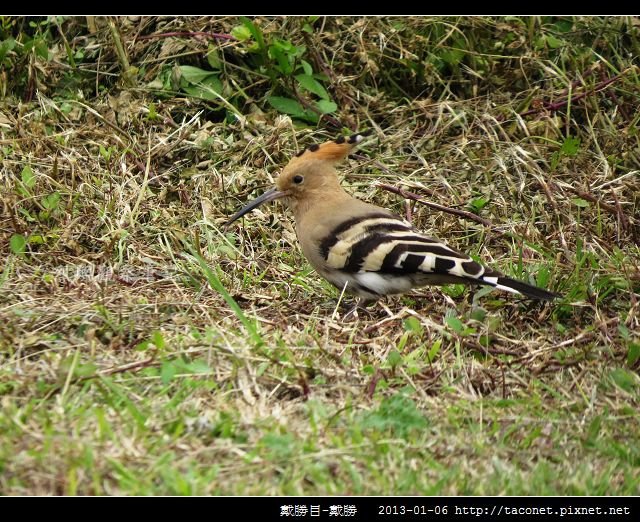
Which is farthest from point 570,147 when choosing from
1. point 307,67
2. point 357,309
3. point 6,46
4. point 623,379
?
point 6,46

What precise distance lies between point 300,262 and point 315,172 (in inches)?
16.5

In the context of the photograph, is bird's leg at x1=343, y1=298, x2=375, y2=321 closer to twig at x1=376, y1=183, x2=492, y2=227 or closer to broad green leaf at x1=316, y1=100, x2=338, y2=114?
twig at x1=376, y1=183, x2=492, y2=227

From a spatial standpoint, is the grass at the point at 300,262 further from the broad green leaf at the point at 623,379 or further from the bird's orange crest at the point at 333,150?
the bird's orange crest at the point at 333,150

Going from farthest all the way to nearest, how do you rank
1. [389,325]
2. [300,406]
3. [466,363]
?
[389,325]
[466,363]
[300,406]

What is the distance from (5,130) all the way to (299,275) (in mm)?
1735

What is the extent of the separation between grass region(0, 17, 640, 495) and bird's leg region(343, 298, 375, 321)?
68 mm

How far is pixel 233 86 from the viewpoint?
5484mm

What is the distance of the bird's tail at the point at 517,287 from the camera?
3.82 m

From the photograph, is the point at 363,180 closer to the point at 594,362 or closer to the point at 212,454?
the point at 594,362

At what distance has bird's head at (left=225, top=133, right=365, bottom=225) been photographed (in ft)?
14.7

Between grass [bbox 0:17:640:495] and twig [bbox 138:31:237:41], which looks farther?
twig [bbox 138:31:237:41]

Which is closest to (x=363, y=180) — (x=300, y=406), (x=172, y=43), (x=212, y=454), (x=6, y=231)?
(x=172, y=43)

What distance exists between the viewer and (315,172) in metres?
4.49

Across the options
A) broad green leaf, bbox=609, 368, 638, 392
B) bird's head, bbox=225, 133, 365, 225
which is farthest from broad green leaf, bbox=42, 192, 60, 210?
broad green leaf, bbox=609, 368, 638, 392
